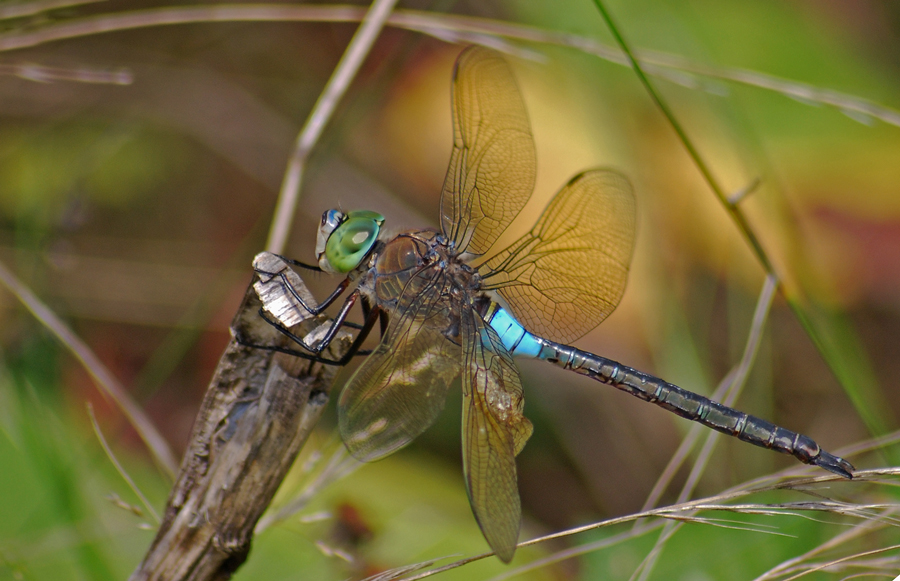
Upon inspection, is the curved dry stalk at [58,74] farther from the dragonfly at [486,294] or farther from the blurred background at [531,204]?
the dragonfly at [486,294]

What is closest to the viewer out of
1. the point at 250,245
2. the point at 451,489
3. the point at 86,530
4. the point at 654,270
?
the point at 86,530

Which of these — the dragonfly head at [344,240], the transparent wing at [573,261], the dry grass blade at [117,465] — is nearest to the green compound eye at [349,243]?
the dragonfly head at [344,240]

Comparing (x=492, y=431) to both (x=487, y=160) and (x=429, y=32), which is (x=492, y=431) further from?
(x=429, y=32)

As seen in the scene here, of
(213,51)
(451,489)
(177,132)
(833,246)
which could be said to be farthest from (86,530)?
(833,246)

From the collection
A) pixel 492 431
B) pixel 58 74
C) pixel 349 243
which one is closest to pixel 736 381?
pixel 492 431

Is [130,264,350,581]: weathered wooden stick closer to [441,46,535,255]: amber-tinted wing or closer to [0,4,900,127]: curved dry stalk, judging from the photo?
[441,46,535,255]: amber-tinted wing

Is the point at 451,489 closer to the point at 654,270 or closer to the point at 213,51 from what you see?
the point at 654,270
